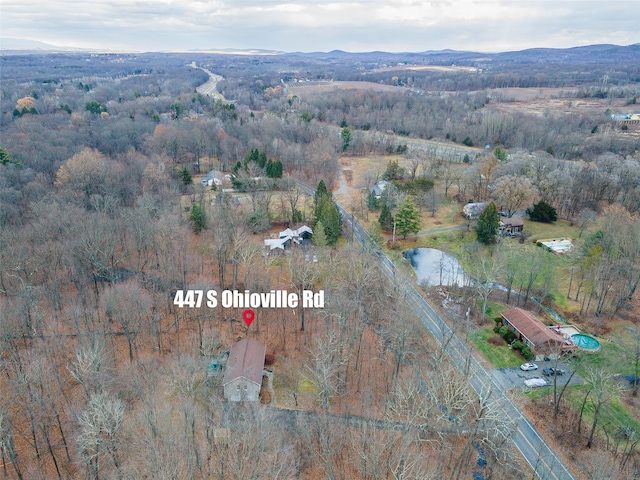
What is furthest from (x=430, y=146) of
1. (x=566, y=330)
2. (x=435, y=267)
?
(x=566, y=330)

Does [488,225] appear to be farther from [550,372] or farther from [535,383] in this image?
[535,383]

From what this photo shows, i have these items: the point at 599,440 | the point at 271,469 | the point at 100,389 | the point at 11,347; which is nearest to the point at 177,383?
the point at 100,389

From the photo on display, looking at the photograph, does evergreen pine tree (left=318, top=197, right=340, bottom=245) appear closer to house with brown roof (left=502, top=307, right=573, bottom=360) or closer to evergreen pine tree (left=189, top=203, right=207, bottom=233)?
evergreen pine tree (left=189, top=203, right=207, bottom=233)

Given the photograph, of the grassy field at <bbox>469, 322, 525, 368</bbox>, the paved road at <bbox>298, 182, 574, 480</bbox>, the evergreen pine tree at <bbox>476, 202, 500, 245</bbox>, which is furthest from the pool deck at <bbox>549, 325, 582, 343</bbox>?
the evergreen pine tree at <bbox>476, 202, 500, 245</bbox>

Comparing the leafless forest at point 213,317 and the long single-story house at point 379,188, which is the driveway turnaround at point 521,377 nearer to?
the leafless forest at point 213,317

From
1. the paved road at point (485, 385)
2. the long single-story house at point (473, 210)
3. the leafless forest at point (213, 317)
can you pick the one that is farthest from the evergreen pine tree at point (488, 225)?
the paved road at point (485, 385)

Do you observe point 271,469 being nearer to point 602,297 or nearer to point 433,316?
point 433,316
